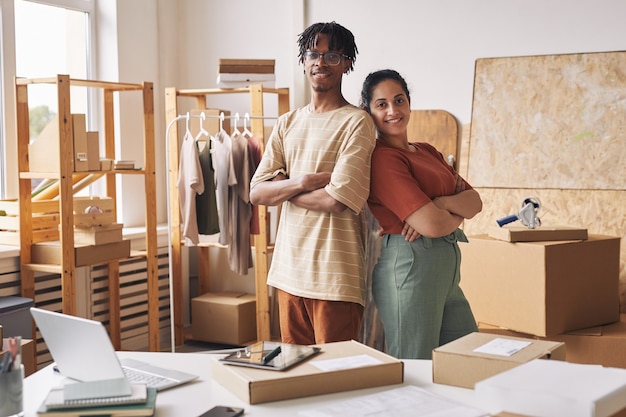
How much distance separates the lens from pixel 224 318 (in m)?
4.97

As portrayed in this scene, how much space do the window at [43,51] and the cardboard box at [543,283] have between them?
110 inches

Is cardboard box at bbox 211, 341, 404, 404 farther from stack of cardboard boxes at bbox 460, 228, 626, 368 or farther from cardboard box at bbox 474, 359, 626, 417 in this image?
stack of cardboard boxes at bbox 460, 228, 626, 368

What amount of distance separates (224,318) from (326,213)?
2.39 metres

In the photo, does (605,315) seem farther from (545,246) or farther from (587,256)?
(545,246)

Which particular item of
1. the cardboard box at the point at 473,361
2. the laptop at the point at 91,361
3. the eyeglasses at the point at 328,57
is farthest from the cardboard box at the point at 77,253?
the cardboard box at the point at 473,361

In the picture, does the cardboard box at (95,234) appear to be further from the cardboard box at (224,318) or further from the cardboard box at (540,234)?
the cardboard box at (540,234)

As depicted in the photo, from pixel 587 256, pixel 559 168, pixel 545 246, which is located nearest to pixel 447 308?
pixel 545 246

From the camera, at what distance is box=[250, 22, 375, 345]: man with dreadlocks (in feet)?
8.87

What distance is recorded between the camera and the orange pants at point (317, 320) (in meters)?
2.72

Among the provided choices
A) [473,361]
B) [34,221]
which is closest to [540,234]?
[473,361]

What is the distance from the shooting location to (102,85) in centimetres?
443

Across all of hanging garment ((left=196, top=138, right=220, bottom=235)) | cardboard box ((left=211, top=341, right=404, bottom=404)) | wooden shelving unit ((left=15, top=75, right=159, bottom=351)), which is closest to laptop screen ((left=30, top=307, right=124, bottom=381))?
cardboard box ((left=211, top=341, right=404, bottom=404))

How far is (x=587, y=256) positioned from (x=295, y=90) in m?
2.39

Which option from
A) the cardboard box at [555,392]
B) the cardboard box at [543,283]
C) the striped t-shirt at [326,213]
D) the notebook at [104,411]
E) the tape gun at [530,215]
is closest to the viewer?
the cardboard box at [555,392]
